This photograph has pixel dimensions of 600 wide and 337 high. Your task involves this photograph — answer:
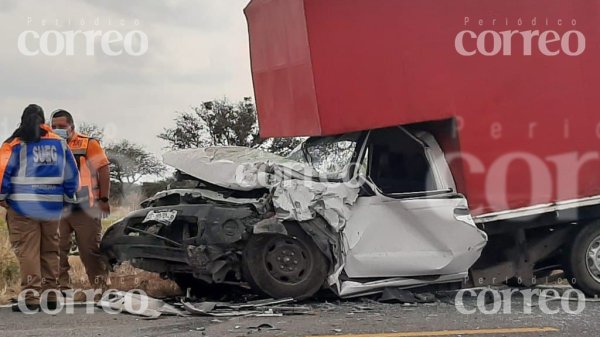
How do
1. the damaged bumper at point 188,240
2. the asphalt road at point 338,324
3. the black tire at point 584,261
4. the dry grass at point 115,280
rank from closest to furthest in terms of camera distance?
the asphalt road at point 338,324 < the damaged bumper at point 188,240 < the black tire at point 584,261 < the dry grass at point 115,280

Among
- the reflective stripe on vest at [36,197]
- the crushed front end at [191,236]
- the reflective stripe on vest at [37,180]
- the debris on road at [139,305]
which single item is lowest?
the debris on road at [139,305]

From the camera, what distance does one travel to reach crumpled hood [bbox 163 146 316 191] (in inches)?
259

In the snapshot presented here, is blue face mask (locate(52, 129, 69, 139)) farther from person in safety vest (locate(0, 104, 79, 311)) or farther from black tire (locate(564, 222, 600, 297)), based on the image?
black tire (locate(564, 222, 600, 297))

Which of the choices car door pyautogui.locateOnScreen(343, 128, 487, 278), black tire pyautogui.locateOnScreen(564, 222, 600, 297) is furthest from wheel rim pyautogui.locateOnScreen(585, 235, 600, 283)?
car door pyautogui.locateOnScreen(343, 128, 487, 278)

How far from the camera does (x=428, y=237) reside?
6.54 metres

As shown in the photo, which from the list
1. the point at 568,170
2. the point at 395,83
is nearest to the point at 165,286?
the point at 395,83

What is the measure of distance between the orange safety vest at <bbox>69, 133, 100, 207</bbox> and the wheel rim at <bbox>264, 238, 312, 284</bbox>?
2.04 meters

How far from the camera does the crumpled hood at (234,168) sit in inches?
259

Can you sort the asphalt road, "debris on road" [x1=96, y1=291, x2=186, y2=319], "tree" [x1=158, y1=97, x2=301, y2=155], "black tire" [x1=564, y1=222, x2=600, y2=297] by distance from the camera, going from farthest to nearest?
"tree" [x1=158, y1=97, x2=301, y2=155] < "black tire" [x1=564, y1=222, x2=600, y2=297] < "debris on road" [x1=96, y1=291, x2=186, y2=319] < the asphalt road

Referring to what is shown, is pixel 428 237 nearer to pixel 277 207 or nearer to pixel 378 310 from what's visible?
pixel 378 310

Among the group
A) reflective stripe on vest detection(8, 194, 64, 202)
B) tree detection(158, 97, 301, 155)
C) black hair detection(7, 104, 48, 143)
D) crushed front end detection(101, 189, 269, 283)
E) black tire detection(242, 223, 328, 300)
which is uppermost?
tree detection(158, 97, 301, 155)

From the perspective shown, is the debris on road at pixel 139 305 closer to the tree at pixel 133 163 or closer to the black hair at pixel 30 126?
the black hair at pixel 30 126

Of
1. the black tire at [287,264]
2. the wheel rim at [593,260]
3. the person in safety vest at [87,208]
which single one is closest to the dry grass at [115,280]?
the person in safety vest at [87,208]

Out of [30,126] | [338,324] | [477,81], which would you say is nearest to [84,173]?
[30,126]
